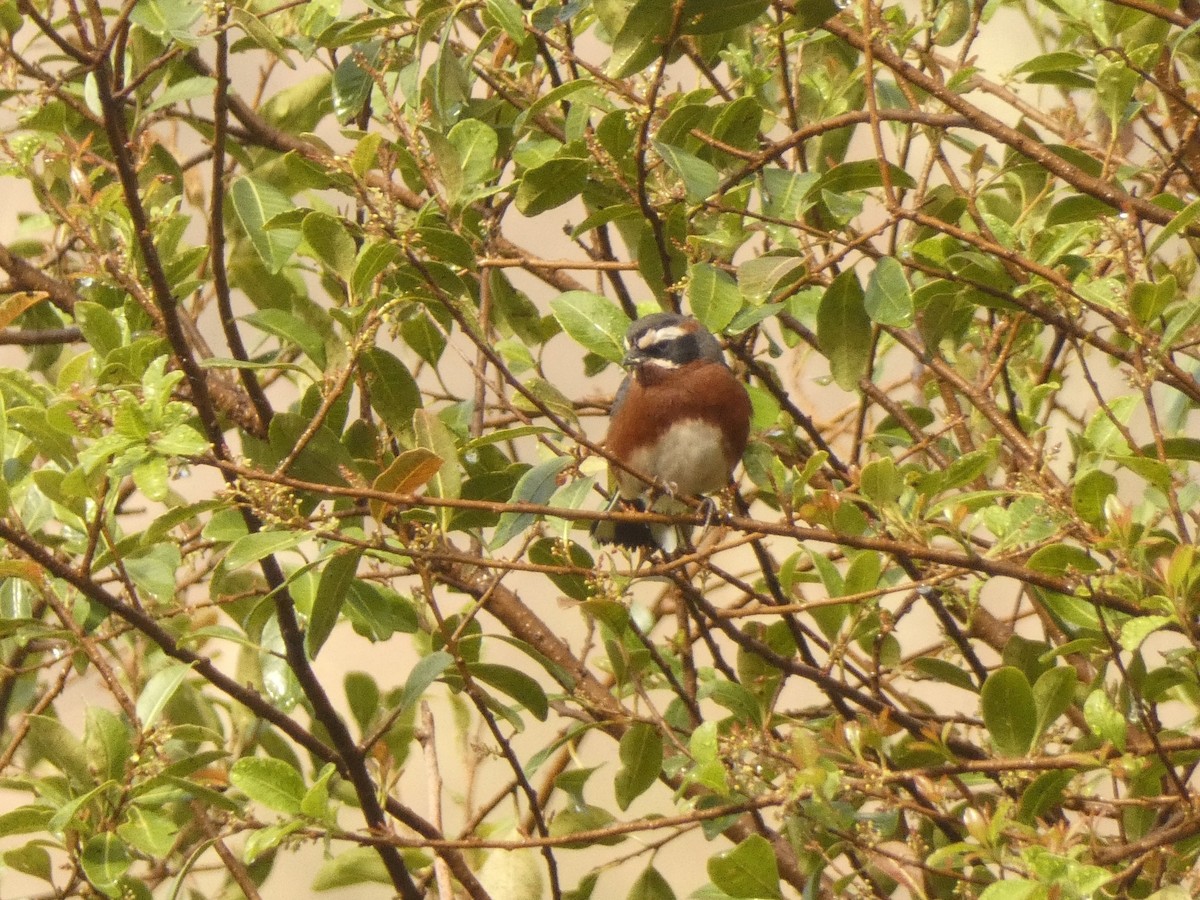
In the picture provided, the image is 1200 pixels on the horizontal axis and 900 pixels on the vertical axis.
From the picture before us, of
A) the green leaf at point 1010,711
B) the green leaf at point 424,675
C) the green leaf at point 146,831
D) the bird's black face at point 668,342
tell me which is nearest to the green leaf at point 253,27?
the bird's black face at point 668,342

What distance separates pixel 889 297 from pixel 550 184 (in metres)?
0.58

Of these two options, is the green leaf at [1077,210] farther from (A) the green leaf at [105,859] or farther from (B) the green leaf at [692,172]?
(A) the green leaf at [105,859]

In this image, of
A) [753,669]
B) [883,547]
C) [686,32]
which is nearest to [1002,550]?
[883,547]

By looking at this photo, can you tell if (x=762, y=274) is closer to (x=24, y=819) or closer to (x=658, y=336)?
(x=658, y=336)

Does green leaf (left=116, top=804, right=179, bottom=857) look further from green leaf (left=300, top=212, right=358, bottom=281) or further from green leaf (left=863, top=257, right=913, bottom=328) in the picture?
green leaf (left=863, top=257, right=913, bottom=328)

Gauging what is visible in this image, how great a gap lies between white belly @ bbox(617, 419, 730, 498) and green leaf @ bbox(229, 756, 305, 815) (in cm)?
128

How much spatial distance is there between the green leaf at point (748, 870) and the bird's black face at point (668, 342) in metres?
0.90

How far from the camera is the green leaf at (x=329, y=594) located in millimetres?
1997

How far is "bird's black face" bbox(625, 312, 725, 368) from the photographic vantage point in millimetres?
2574

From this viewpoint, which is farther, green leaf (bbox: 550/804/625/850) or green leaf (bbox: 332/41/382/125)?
green leaf (bbox: 550/804/625/850)

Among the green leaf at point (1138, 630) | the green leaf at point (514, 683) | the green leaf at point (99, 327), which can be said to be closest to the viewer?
the green leaf at point (1138, 630)

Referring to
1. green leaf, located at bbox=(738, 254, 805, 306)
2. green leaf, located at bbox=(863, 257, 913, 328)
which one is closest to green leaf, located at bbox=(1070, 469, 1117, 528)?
green leaf, located at bbox=(863, 257, 913, 328)

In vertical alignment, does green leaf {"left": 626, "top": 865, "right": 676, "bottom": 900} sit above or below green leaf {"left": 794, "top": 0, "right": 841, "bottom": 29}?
below

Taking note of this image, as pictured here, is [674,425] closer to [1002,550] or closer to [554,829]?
[554,829]
